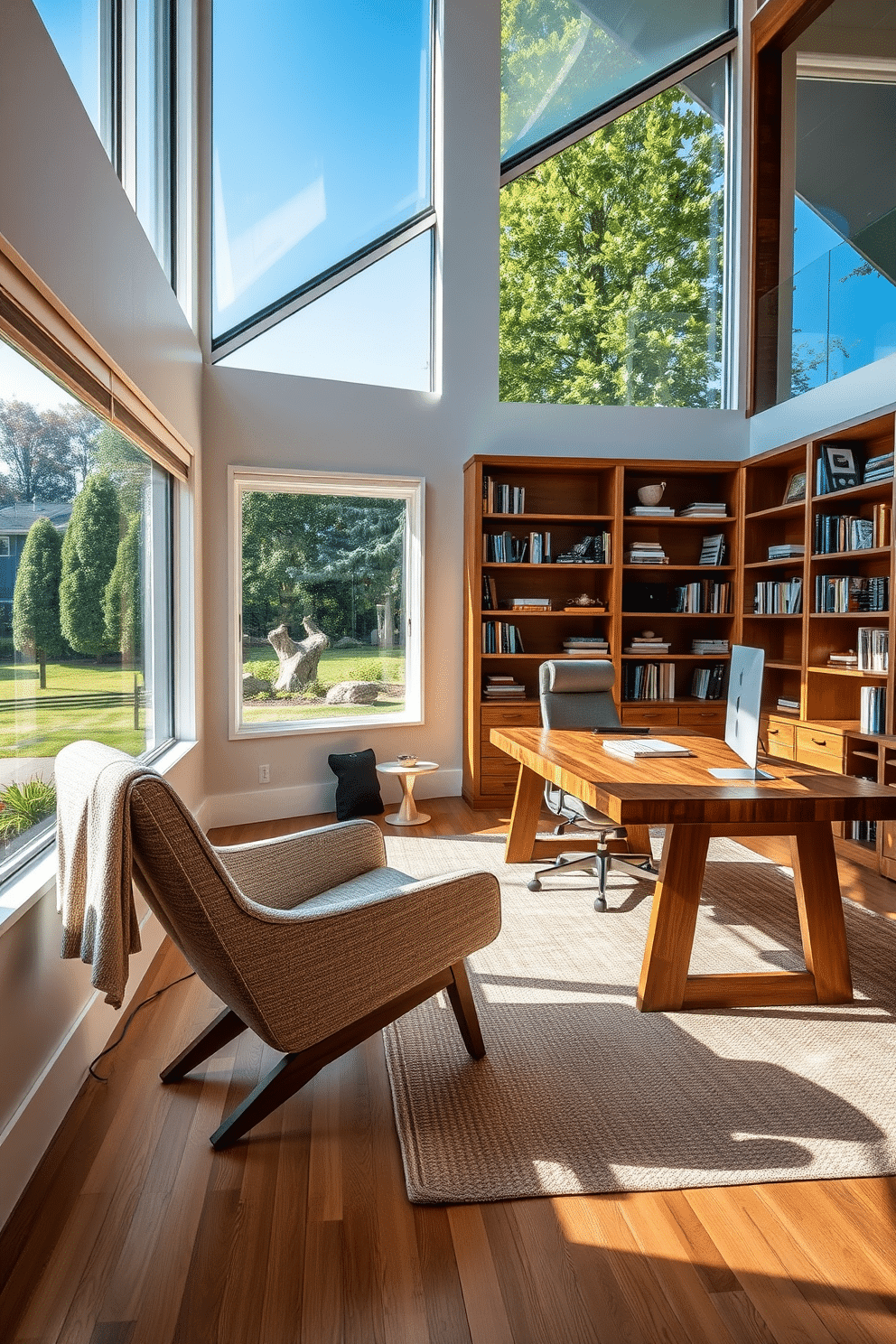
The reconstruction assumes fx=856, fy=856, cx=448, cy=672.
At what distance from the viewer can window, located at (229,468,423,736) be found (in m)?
5.27

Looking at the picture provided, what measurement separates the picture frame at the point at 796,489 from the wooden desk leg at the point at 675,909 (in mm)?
3231

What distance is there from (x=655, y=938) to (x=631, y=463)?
368 cm

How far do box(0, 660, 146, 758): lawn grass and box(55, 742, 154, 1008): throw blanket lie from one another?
0.26 metres

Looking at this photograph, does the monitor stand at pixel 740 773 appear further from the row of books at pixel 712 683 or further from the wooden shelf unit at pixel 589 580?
the row of books at pixel 712 683

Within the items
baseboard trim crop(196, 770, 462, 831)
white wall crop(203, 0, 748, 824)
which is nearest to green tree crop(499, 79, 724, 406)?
white wall crop(203, 0, 748, 824)

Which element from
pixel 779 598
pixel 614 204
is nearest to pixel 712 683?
pixel 779 598

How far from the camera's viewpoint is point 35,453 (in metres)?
2.27

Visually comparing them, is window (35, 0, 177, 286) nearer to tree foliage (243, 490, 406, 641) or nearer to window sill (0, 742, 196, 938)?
tree foliage (243, 490, 406, 641)

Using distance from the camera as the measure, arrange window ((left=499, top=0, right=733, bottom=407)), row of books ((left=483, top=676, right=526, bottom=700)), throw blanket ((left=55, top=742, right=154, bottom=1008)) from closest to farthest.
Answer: throw blanket ((left=55, top=742, right=154, bottom=1008))
row of books ((left=483, top=676, right=526, bottom=700))
window ((left=499, top=0, right=733, bottom=407))

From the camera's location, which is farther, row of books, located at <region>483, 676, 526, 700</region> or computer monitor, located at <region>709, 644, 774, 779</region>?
row of books, located at <region>483, 676, 526, 700</region>

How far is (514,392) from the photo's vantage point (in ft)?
19.0

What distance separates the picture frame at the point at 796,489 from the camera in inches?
203

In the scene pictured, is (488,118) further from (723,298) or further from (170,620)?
(170,620)

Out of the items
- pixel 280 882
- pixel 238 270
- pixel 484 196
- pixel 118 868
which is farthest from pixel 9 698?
pixel 484 196
